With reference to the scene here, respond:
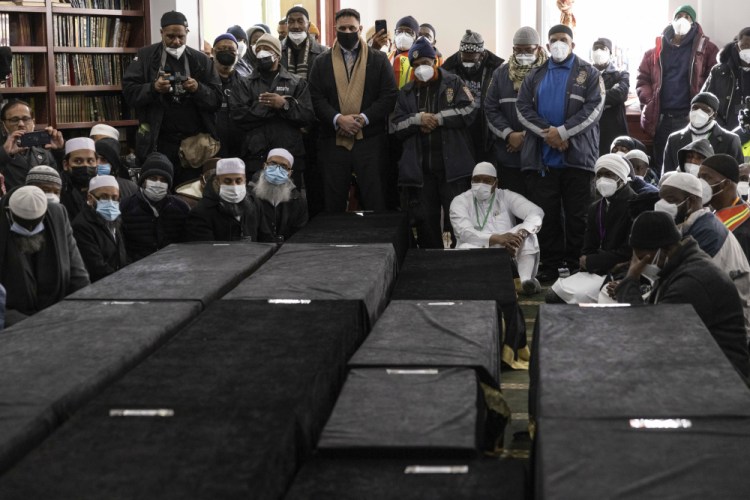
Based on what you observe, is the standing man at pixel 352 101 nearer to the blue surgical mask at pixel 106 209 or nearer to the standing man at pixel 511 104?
the standing man at pixel 511 104

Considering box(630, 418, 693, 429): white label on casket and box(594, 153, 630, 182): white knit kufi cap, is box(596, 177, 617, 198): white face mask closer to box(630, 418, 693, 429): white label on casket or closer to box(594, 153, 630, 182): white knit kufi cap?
box(594, 153, 630, 182): white knit kufi cap

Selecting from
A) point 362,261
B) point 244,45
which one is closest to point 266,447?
point 362,261

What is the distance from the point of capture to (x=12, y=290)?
17.8ft

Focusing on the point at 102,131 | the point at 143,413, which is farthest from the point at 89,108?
the point at 143,413

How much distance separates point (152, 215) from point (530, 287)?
237 cm

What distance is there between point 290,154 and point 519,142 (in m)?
1.53

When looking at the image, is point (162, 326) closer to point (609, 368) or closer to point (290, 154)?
point (609, 368)

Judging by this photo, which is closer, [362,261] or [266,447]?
[266,447]

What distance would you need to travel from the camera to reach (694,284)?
4348 millimetres

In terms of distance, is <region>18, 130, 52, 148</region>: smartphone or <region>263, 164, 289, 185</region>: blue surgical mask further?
<region>263, 164, 289, 185</region>: blue surgical mask

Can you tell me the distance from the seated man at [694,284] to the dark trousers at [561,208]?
276 centimetres

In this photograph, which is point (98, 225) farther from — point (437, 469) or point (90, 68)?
point (437, 469)

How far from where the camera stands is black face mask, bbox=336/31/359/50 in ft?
24.4

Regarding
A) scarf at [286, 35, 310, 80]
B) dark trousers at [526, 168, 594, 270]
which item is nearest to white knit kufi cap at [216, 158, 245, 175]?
scarf at [286, 35, 310, 80]
